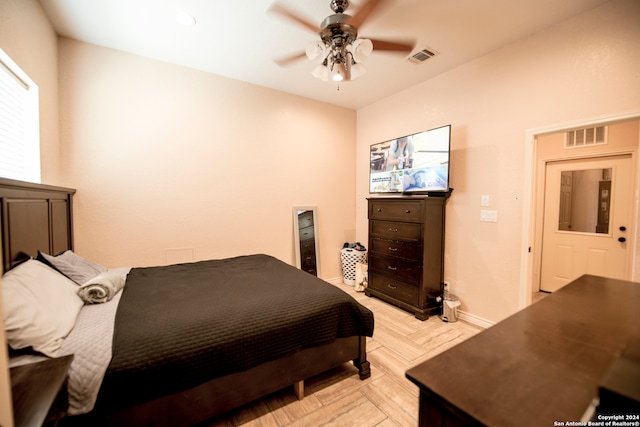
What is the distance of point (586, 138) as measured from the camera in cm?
328

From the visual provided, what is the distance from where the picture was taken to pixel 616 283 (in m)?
1.41

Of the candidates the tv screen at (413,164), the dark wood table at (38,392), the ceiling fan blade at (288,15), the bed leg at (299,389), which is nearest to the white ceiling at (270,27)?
the ceiling fan blade at (288,15)

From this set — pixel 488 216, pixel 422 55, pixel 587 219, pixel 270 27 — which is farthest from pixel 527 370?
pixel 587 219

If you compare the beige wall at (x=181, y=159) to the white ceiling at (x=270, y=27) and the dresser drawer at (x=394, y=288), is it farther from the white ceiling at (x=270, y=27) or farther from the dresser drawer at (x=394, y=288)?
the dresser drawer at (x=394, y=288)

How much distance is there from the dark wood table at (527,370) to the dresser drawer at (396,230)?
6.12 feet

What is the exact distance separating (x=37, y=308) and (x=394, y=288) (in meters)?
3.08

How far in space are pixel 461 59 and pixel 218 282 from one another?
336cm

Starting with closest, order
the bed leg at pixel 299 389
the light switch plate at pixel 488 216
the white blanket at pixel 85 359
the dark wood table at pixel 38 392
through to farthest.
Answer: the dark wood table at pixel 38 392 < the white blanket at pixel 85 359 < the bed leg at pixel 299 389 < the light switch plate at pixel 488 216

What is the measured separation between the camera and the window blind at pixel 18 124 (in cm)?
178

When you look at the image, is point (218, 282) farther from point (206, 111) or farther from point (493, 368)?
point (206, 111)

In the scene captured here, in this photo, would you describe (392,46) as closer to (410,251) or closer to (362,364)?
(410,251)

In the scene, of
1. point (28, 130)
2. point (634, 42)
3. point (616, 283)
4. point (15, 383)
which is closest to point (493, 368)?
point (616, 283)

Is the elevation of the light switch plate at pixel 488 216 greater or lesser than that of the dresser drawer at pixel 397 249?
greater

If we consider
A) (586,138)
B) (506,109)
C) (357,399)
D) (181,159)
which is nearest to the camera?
(357,399)
